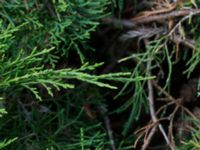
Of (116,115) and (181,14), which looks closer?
(181,14)

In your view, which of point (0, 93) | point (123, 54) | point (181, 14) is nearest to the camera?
point (0, 93)

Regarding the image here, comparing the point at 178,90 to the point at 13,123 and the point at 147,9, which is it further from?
the point at 13,123

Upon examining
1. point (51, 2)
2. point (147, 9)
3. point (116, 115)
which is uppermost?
point (51, 2)

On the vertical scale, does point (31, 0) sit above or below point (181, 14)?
above

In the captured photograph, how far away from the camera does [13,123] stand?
1.83m

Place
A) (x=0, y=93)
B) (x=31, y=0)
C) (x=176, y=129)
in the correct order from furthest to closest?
(x=176, y=129) → (x=31, y=0) → (x=0, y=93)

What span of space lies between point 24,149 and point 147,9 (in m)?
0.89

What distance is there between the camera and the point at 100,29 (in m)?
2.30

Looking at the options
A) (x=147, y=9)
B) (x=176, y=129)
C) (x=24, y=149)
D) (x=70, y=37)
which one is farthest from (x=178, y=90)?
(x=24, y=149)

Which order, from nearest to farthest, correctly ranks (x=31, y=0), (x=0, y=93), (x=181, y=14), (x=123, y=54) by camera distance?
(x=0, y=93) < (x=31, y=0) < (x=181, y=14) < (x=123, y=54)

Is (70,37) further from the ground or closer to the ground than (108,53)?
further from the ground

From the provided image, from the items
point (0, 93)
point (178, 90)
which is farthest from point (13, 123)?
point (178, 90)

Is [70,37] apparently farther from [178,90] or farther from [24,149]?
[178,90]

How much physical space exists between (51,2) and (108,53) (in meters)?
0.56
